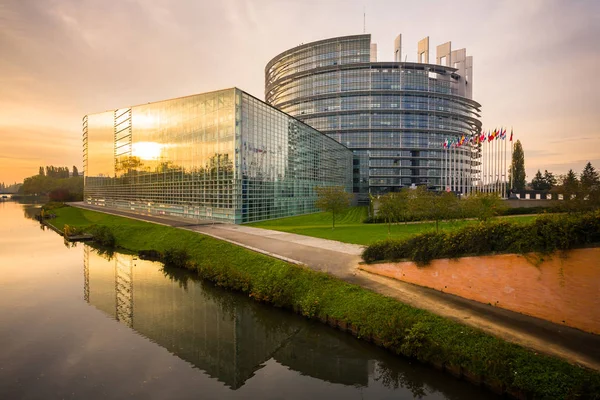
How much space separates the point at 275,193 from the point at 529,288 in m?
37.3

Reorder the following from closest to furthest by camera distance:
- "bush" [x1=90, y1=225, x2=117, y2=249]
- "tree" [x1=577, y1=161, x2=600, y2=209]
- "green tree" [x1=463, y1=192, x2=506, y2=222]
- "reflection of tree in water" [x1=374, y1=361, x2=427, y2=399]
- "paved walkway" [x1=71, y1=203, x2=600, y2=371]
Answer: "paved walkway" [x1=71, y1=203, x2=600, y2=371]
"reflection of tree in water" [x1=374, y1=361, x2=427, y2=399]
"tree" [x1=577, y1=161, x2=600, y2=209]
"green tree" [x1=463, y1=192, x2=506, y2=222]
"bush" [x1=90, y1=225, x2=117, y2=249]

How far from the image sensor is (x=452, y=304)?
13945 mm

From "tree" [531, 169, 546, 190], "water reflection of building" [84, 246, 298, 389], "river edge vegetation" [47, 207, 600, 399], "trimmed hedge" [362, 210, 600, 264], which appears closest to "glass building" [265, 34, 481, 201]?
"tree" [531, 169, 546, 190]

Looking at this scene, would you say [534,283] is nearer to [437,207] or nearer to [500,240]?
[500,240]

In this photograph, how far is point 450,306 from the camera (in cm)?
1373

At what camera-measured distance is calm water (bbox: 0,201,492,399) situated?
1123 centimetres

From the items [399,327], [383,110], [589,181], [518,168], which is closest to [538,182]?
[518,168]

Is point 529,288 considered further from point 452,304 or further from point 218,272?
point 218,272

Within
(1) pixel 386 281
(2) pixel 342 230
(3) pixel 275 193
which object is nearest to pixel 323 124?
(3) pixel 275 193

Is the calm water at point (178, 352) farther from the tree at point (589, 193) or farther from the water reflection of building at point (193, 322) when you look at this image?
the tree at point (589, 193)

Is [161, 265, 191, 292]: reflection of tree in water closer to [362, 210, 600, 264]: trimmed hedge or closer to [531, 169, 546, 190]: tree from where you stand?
[362, 210, 600, 264]: trimmed hedge

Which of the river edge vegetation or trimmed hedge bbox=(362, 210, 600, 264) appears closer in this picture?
the river edge vegetation

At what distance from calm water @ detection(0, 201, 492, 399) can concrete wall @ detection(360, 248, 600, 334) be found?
4.47 m

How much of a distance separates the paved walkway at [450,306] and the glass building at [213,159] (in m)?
16.1
